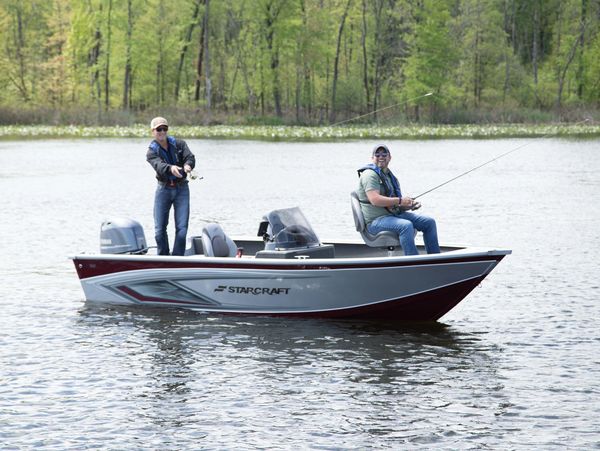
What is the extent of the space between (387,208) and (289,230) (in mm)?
1142

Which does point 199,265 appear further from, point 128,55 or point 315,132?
point 128,55

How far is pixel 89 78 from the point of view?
3314 inches

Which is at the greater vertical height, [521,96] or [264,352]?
[521,96]

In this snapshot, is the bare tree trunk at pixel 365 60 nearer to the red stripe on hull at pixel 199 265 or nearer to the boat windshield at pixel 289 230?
the red stripe on hull at pixel 199 265

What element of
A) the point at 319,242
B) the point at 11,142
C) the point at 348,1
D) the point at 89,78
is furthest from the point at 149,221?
the point at 89,78

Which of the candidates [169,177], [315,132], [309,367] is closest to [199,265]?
[169,177]

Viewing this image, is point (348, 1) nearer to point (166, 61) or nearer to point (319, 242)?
point (166, 61)

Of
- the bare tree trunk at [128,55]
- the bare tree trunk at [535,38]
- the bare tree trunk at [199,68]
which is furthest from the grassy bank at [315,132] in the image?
the bare tree trunk at [535,38]

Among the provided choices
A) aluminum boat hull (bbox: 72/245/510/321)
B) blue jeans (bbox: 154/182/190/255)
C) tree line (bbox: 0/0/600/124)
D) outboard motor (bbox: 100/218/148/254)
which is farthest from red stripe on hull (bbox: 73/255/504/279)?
tree line (bbox: 0/0/600/124)

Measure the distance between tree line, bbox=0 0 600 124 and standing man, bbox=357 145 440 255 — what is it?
52.9m

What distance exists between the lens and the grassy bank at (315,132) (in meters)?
56.7

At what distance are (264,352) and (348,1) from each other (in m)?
64.7

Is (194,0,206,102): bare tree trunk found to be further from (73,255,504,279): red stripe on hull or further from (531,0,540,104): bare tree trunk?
(73,255,504,279): red stripe on hull

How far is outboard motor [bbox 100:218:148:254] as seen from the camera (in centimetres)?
1289
